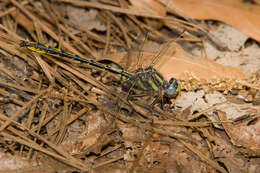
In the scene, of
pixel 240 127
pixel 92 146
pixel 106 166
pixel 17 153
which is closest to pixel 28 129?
pixel 17 153

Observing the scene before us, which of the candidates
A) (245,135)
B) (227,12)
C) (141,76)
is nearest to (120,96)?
(141,76)

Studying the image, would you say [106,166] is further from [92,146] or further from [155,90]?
[155,90]

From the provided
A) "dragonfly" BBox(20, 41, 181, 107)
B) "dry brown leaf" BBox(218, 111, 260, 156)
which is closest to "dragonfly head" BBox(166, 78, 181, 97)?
"dragonfly" BBox(20, 41, 181, 107)

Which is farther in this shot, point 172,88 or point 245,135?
point 172,88

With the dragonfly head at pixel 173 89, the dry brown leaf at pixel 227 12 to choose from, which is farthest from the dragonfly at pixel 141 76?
the dry brown leaf at pixel 227 12

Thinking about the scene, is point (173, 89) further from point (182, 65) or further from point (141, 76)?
point (141, 76)

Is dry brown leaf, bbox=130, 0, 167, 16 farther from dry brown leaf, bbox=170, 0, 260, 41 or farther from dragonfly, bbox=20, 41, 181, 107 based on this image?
dragonfly, bbox=20, 41, 181, 107

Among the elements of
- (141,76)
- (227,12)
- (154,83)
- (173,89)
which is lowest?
(173,89)
